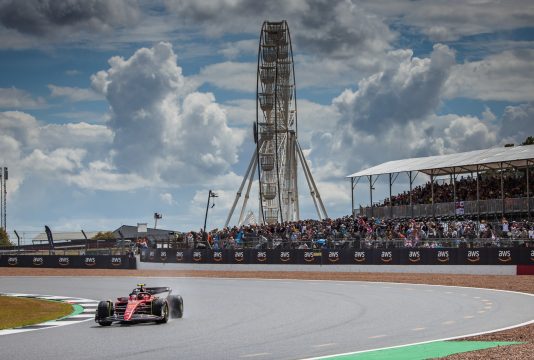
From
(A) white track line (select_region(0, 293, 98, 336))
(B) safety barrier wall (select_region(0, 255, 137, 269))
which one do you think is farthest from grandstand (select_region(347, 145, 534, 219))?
(A) white track line (select_region(0, 293, 98, 336))

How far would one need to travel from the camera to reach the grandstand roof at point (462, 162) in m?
47.6

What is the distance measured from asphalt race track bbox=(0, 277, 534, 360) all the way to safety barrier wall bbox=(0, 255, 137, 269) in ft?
71.1

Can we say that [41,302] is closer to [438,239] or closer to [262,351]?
[262,351]

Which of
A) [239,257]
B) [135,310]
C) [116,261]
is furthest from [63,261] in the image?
[135,310]

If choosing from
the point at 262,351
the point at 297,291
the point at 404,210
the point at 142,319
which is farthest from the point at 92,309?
the point at 404,210

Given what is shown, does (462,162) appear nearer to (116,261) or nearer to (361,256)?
(361,256)

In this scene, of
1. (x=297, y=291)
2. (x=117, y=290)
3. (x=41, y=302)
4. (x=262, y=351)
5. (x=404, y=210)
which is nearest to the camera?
(x=262, y=351)

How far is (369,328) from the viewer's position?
1526cm

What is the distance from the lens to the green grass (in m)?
17.8

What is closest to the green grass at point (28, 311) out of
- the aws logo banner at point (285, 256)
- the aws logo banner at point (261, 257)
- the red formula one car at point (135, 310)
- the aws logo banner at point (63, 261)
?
the red formula one car at point (135, 310)

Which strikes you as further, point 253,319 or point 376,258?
point 376,258

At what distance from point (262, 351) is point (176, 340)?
2024 mm

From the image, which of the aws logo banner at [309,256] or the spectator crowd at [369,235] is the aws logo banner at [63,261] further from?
the aws logo banner at [309,256]

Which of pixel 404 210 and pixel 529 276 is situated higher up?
pixel 404 210
